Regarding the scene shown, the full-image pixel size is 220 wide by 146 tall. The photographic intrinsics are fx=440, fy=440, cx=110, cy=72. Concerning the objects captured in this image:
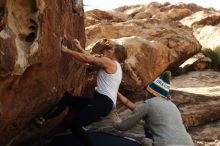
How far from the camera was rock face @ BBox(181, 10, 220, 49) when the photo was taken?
19.9 m

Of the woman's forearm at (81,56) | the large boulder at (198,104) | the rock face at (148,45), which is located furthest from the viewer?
the rock face at (148,45)

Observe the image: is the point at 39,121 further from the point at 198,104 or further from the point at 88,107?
the point at 198,104

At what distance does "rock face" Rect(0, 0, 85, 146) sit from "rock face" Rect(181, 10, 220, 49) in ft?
42.3

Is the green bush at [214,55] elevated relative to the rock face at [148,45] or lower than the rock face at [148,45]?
lower

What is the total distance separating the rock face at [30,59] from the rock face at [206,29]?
42.3 feet

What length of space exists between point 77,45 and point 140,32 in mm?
7299

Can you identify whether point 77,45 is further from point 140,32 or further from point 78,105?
point 140,32

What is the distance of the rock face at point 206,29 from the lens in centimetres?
1994

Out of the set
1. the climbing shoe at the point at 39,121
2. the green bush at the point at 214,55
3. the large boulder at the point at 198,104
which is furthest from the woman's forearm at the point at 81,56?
the green bush at the point at 214,55

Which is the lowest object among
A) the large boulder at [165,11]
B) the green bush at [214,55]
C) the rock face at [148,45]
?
the large boulder at [165,11]

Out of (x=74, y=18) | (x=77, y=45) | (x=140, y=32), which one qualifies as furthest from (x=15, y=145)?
(x=140, y=32)

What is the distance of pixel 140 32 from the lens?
14188 millimetres

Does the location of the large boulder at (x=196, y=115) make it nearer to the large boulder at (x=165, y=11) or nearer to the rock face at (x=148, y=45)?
the rock face at (x=148, y=45)

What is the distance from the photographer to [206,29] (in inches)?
867
